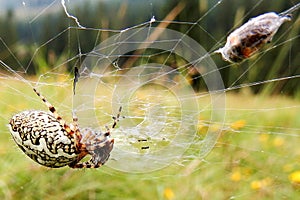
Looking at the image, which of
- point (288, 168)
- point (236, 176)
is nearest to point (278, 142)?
point (288, 168)

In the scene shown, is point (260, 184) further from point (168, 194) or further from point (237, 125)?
point (237, 125)

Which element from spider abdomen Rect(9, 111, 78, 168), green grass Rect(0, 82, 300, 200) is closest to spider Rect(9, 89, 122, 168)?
spider abdomen Rect(9, 111, 78, 168)

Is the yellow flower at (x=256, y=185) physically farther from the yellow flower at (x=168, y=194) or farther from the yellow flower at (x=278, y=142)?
the yellow flower at (x=278, y=142)

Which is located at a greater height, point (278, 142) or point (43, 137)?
point (43, 137)

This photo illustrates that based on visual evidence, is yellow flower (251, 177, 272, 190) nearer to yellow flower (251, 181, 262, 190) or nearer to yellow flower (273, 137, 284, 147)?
yellow flower (251, 181, 262, 190)

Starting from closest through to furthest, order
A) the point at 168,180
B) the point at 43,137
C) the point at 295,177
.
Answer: the point at 43,137 → the point at 295,177 → the point at 168,180

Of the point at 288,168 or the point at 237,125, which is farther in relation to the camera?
the point at 237,125

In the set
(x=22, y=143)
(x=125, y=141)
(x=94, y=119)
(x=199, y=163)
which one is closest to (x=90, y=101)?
(x=94, y=119)

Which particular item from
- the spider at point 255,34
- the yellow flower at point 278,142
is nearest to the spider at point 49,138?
the spider at point 255,34
